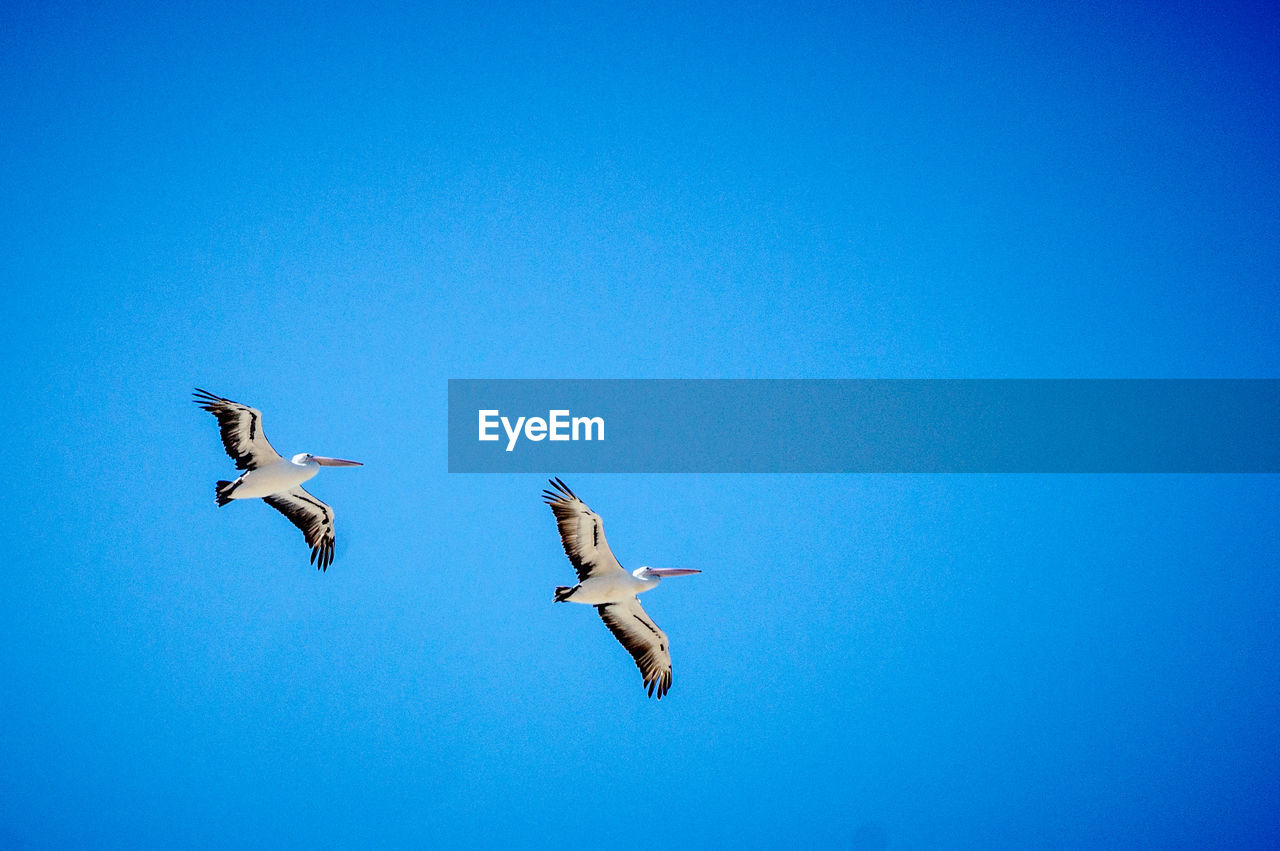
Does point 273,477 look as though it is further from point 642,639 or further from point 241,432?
point 642,639

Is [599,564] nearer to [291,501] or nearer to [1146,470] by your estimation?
[291,501]

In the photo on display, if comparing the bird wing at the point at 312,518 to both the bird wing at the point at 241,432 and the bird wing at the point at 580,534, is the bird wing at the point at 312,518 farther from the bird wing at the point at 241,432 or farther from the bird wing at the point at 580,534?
the bird wing at the point at 580,534

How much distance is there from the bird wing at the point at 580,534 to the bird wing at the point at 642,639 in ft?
3.58

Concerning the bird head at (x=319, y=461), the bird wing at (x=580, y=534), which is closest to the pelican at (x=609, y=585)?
the bird wing at (x=580, y=534)

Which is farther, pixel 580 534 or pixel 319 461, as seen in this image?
pixel 319 461

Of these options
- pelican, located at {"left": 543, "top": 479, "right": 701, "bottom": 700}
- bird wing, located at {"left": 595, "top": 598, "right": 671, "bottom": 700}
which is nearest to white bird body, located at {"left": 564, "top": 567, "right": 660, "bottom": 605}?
pelican, located at {"left": 543, "top": 479, "right": 701, "bottom": 700}

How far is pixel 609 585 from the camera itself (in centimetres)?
1330

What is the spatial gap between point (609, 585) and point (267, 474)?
451 centimetres

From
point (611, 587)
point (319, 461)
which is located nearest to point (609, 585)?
point (611, 587)

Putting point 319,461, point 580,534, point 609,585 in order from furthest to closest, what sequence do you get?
point 319,461 < point 609,585 < point 580,534

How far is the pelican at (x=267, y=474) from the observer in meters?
12.9

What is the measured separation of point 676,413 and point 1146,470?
11772 millimetres

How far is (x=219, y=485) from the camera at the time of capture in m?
13.2

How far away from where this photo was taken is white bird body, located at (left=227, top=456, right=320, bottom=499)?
13.3m
